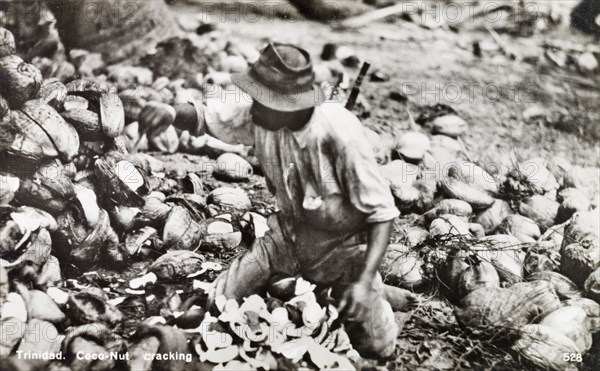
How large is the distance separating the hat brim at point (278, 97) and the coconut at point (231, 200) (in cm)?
39

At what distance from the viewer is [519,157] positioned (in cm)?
241

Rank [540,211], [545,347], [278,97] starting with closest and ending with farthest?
1. [278,97]
2. [545,347]
3. [540,211]

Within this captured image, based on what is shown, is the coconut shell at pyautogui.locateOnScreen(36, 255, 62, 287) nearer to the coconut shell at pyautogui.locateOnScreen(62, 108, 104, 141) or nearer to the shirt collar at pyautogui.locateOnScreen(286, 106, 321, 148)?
the coconut shell at pyautogui.locateOnScreen(62, 108, 104, 141)

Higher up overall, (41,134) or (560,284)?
(41,134)

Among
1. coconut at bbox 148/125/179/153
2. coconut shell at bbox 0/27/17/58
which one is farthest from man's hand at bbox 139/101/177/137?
coconut shell at bbox 0/27/17/58

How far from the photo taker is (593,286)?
227cm

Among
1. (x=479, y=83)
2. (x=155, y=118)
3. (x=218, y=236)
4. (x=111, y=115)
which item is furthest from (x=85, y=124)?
(x=479, y=83)

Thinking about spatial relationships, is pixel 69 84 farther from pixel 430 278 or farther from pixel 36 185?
pixel 430 278

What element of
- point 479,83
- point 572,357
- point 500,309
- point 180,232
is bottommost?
point 572,357

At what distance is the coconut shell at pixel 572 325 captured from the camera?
7.09 ft

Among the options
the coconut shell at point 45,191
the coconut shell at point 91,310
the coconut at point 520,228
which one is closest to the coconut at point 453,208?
the coconut at point 520,228

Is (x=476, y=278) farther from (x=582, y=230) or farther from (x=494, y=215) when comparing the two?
(x=582, y=230)

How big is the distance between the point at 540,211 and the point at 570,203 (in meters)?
0.12

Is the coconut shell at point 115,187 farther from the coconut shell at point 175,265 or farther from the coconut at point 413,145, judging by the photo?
the coconut at point 413,145
